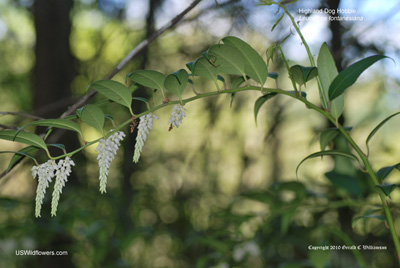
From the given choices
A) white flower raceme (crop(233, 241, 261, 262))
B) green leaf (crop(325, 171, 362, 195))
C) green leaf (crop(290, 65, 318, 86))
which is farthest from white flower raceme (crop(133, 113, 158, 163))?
white flower raceme (crop(233, 241, 261, 262))

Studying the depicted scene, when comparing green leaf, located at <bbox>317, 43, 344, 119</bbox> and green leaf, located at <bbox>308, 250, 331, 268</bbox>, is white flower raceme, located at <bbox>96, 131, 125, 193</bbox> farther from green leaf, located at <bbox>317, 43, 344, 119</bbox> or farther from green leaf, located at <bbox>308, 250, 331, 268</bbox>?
green leaf, located at <bbox>308, 250, 331, 268</bbox>

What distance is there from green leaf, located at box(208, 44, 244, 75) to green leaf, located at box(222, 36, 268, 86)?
0.6 inches

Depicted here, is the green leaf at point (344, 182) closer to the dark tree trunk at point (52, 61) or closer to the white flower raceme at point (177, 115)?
the white flower raceme at point (177, 115)

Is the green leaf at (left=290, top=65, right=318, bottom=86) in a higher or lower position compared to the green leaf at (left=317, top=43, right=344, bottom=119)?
lower

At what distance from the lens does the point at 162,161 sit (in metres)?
2.27

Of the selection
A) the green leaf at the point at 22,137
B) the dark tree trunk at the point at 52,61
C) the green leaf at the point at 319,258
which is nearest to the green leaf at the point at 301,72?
the green leaf at the point at 22,137

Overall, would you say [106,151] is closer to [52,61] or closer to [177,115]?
[177,115]

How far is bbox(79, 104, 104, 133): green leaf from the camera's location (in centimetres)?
42

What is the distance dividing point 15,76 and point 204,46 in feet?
5.61

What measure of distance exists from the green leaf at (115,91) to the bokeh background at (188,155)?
52 centimetres

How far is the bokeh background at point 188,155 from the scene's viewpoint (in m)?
1.21

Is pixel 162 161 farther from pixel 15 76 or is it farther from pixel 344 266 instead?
pixel 15 76

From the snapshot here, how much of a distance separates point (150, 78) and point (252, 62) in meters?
0.12

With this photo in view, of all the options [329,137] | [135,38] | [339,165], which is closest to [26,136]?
[329,137]
